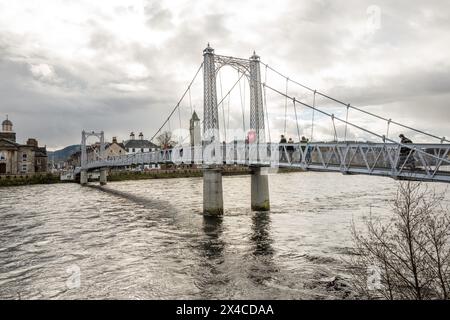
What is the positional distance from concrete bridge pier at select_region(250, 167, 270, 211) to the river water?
2.75 feet

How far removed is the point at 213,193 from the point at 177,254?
11883 mm

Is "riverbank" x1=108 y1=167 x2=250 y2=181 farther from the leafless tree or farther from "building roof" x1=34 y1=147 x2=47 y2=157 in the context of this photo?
the leafless tree

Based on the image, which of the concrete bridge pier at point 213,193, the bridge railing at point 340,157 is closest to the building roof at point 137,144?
the bridge railing at point 340,157

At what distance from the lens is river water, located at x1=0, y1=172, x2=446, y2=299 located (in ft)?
42.3

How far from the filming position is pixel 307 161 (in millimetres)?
21875

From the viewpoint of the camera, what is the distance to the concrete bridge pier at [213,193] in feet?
95.6

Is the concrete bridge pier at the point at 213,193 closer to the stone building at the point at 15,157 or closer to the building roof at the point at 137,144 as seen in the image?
the stone building at the point at 15,157

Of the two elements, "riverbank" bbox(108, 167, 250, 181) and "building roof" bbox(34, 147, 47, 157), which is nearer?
"riverbank" bbox(108, 167, 250, 181)

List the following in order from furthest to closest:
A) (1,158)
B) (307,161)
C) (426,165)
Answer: (1,158)
(307,161)
(426,165)

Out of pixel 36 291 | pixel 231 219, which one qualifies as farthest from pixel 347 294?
pixel 231 219

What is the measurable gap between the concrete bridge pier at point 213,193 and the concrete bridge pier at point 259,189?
11.3 ft

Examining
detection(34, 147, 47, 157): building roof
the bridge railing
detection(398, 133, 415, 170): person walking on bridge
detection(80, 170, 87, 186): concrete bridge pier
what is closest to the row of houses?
detection(34, 147, 47, 157): building roof
